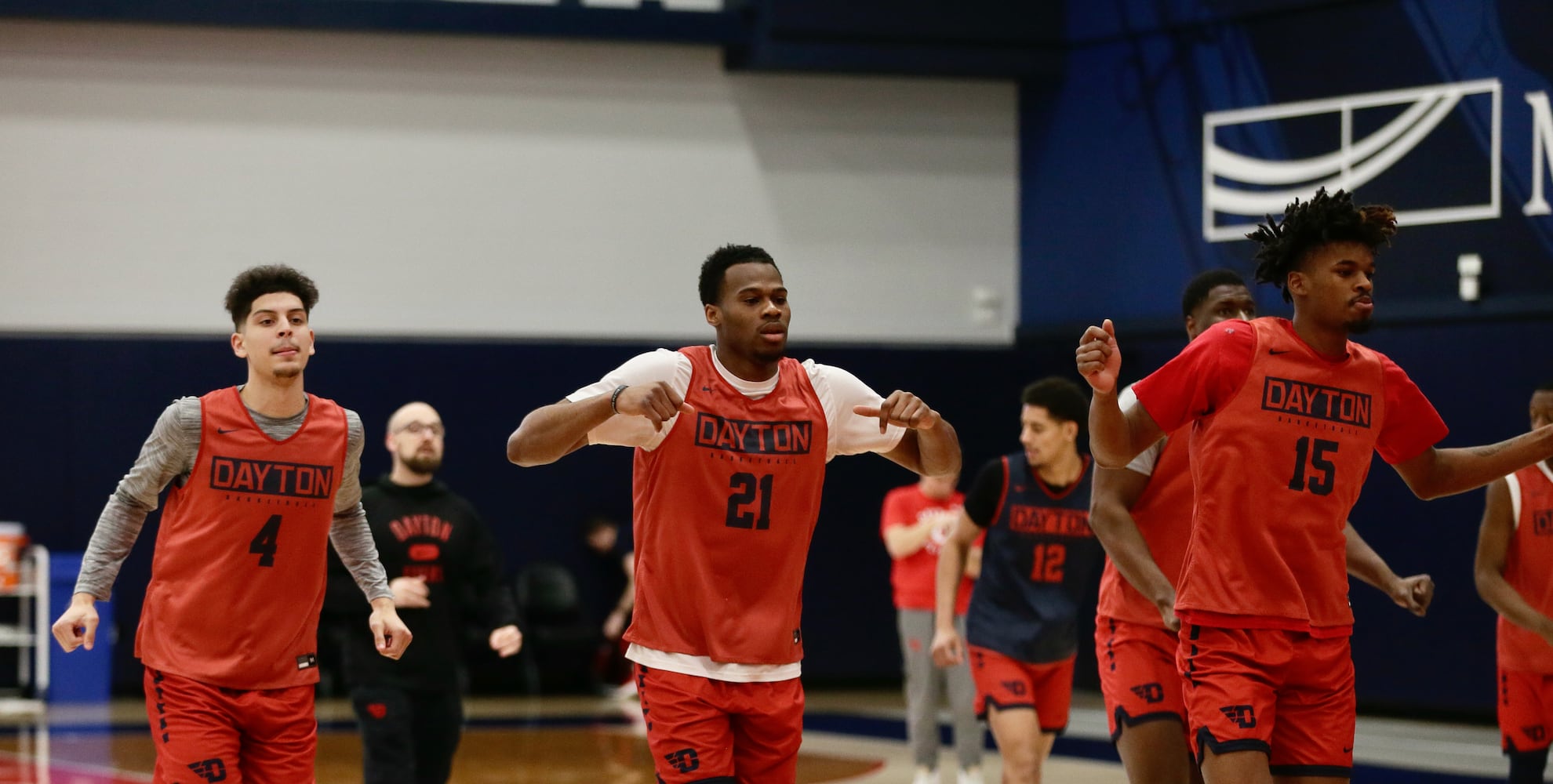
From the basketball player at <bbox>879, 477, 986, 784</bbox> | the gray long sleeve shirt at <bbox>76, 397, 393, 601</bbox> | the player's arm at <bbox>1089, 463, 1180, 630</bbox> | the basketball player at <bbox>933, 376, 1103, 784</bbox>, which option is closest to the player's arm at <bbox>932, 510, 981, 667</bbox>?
the basketball player at <bbox>933, 376, 1103, 784</bbox>

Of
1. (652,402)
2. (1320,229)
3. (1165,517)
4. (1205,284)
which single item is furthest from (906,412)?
(1205,284)

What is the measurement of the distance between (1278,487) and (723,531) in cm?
154

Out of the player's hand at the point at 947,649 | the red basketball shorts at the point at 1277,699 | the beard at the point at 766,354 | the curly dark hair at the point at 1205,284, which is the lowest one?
the player's hand at the point at 947,649

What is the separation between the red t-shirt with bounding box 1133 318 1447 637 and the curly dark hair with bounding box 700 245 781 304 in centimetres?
112

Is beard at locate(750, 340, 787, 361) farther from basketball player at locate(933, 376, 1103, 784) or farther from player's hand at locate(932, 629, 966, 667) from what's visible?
basketball player at locate(933, 376, 1103, 784)

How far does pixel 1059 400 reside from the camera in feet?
25.2

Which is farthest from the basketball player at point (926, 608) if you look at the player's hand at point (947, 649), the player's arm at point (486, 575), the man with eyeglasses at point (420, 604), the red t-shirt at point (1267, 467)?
the red t-shirt at point (1267, 467)

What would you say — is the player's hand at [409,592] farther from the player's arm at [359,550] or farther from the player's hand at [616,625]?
the player's hand at [616,625]

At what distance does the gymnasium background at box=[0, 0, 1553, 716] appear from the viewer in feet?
44.7

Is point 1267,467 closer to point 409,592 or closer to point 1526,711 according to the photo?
point 1526,711

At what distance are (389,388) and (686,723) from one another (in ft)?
34.2

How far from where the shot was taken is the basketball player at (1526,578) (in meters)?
7.10

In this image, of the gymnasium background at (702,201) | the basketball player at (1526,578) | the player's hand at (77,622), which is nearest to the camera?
the player's hand at (77,622)

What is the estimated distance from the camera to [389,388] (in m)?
14.9
